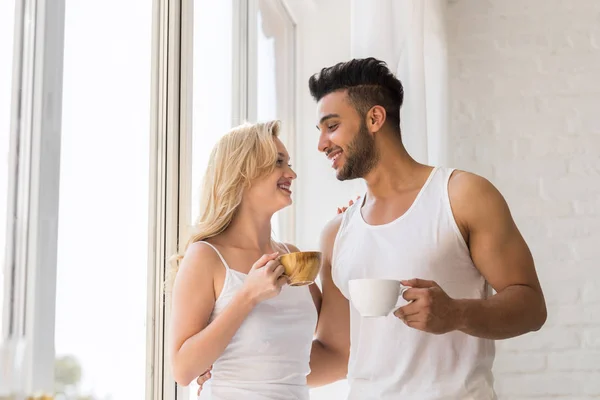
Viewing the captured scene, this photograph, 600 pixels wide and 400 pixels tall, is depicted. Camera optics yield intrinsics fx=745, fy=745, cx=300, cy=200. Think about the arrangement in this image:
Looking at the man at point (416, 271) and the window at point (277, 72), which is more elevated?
the window at point (277, 72)

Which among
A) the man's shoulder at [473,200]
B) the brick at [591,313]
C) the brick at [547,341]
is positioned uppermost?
the man's shoulder at [473,200]

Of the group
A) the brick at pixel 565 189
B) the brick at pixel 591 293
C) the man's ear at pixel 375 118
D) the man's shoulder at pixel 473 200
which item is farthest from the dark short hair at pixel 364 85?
the brick at pixel 591 293

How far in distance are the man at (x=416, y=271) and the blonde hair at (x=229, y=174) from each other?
0.19 metres

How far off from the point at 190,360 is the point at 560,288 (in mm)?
1977

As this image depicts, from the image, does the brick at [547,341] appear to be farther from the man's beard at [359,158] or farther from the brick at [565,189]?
the man's beard at [359,158]

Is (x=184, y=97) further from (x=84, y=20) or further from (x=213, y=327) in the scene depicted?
(x=213, y=327)

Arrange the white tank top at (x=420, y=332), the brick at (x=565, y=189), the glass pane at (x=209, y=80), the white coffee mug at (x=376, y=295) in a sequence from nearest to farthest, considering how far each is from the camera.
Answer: the white coffee mug at (x=376, y=295)
the white tank top at (x=420, y=332)
the glass pane at (x=209, y=80)
the brick at (x=565, y=189)

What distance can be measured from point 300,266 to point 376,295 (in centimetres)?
19

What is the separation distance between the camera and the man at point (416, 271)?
1.49 m

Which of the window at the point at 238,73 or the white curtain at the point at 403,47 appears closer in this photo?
the white curtain at the point at 403,47

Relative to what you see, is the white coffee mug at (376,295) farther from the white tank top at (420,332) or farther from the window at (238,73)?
the window at (238,73)

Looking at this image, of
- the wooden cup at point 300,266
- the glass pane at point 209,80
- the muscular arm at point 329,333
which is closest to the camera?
the wooden cup at point 300,266

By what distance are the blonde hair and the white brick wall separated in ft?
4.58

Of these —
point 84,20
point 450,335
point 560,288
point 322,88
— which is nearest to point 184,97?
point 322,88
